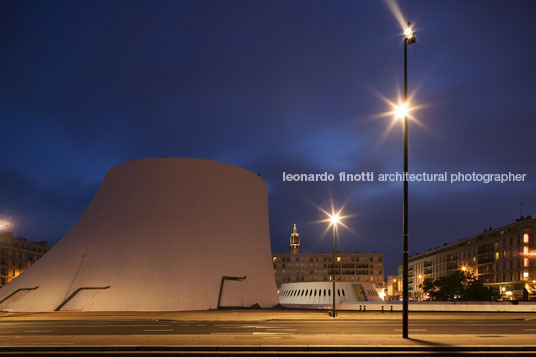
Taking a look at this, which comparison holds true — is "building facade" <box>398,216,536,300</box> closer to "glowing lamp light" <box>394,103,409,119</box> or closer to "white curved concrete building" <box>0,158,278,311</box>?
"white curved concrete building" <box>0,158,278,311</box>

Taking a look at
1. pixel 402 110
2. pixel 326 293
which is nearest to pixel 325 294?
pixel 326 293

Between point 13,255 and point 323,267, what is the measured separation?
91.5 m

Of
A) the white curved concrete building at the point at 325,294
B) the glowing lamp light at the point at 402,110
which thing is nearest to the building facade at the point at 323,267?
the white curved concrete building at the point at 325,294

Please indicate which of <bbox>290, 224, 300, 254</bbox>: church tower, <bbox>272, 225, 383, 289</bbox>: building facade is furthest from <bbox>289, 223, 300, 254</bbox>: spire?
<bbox>272, 225, 383, 289</bbox>: building facade

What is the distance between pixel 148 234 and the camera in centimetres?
3991

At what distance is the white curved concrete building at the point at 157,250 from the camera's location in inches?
1475

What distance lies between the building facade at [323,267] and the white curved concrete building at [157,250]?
11751 cm

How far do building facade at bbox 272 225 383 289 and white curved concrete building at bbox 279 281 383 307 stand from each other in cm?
7911

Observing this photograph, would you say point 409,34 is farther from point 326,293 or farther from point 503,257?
point 503,257

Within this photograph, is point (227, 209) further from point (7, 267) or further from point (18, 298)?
point (7, 267)

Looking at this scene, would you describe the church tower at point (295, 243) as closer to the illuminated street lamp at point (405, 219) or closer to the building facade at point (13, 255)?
the building facade at point (13, 255)

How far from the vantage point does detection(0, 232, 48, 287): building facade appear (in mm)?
101000
